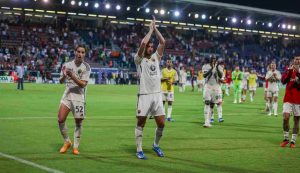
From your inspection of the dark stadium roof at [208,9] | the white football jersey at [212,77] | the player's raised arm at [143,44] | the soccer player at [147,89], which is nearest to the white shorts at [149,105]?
the soccer player at [147,89]

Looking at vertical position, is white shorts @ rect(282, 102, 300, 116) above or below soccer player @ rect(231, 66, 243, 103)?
below

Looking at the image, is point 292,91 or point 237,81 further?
point 237,81

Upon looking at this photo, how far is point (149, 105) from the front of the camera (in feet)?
34.4

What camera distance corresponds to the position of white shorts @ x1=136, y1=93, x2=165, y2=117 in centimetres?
1047

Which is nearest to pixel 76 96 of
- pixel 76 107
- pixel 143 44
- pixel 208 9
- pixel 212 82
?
pixel 76 107

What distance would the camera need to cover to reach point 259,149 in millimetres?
12133

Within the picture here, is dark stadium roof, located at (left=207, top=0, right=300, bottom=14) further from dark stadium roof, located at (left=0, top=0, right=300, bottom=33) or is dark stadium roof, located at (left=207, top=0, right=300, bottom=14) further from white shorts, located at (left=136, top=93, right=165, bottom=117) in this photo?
white shorts, located at (left=136, top=93, right=165, bottom=117)

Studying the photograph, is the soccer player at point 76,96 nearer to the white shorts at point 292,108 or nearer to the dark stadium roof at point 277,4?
the white shorts at point 292,108

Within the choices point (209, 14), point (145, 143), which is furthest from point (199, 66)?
point (145, 143)

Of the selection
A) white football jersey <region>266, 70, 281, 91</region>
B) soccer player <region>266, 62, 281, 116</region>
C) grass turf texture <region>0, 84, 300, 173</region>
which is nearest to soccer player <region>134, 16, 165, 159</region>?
grass turf texture <region>0, 84, 300, 173</region>

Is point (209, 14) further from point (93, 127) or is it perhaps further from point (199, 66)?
point (93, 127)

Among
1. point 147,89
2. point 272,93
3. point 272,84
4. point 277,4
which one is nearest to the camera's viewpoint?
point 147,89

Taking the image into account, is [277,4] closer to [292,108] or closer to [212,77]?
[212,77]

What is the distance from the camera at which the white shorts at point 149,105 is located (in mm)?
10469
